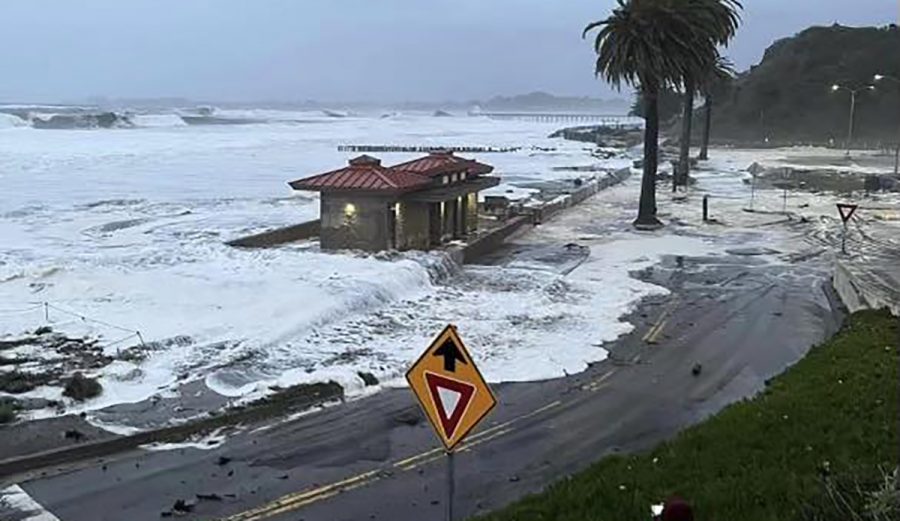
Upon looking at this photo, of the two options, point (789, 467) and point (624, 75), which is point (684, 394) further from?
point (624, 75)

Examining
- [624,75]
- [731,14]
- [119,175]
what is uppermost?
[731,14]

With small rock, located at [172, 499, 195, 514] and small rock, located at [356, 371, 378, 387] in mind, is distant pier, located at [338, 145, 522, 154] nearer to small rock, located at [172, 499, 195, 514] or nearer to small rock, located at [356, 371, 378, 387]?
small rock, located at [356, 371, 378, 387]

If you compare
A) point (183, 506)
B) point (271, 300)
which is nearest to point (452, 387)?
point (183, 506)

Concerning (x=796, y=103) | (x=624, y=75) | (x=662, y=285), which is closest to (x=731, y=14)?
(x=624, y=75)

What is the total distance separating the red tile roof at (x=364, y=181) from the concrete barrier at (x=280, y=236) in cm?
232

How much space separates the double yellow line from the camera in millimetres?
11891

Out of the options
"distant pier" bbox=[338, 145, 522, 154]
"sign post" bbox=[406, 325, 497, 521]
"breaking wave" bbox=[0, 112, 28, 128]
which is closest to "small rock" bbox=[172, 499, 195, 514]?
"sign post" bbox=[406, 325, 497, 521]

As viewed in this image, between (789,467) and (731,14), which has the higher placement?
(731,14)

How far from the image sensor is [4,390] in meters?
17.2

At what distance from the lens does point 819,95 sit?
150625mm

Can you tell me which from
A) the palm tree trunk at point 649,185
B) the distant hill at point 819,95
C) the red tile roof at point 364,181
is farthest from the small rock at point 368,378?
the distant hill at point 819,95

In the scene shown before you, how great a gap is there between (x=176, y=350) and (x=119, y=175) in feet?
174

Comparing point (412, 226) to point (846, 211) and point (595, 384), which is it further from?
point (595, 384)

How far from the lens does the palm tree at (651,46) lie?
1649 inches
